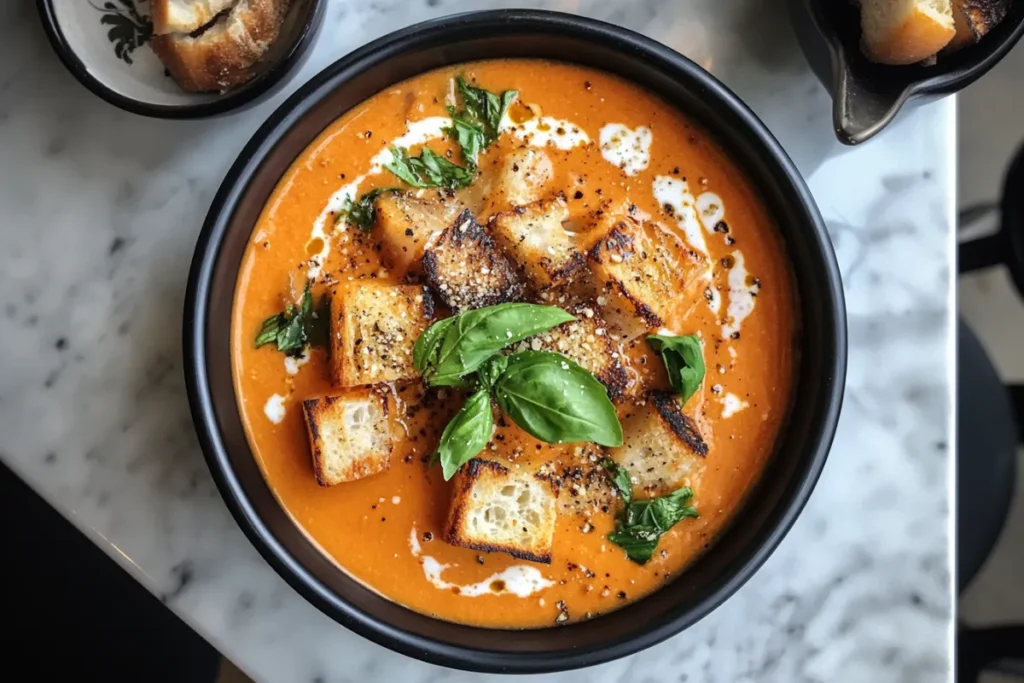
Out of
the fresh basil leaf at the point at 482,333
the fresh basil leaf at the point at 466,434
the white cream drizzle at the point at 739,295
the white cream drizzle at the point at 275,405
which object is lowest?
the white cream drizzle at the point at 739,295

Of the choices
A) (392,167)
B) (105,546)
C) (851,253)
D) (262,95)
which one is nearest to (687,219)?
(851,253)

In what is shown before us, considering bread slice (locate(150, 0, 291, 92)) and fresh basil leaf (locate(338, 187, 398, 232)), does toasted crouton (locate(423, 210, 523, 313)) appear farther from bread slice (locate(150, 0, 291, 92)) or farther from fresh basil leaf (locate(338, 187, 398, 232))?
bread slice (locate(150, 0, 291, 92))

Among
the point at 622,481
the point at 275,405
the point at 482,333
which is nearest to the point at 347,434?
the point at 275,405

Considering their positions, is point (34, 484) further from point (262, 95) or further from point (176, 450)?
point (262, 95)

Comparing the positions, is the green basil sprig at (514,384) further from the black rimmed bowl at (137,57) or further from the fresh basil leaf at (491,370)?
the black rimmed bowl at (137,57)

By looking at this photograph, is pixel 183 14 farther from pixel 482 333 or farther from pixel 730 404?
pixel 730 404

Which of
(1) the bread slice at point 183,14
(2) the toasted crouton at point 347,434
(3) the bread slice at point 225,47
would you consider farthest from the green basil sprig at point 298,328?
(1) the bread slice at point 183,14

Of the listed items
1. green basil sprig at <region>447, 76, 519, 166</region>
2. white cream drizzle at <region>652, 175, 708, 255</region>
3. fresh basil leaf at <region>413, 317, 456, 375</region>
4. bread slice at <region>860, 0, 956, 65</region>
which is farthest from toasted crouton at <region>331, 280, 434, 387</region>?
bread slice at <region>860, 0, 956, 65</region>
